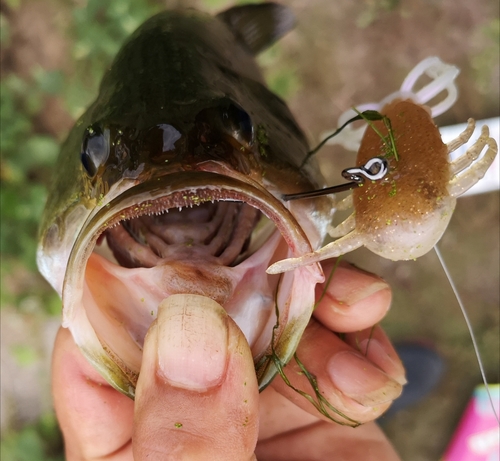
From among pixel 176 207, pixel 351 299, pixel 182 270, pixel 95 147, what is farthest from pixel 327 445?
pixel 95 147

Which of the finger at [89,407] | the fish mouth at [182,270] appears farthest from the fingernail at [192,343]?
the finger at [89,407]

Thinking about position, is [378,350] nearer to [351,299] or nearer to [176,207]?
[351,299]

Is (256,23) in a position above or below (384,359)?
above

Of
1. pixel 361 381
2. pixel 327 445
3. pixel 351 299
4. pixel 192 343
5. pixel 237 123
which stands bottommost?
pixel 327 445

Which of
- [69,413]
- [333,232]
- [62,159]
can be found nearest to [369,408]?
[333,232]

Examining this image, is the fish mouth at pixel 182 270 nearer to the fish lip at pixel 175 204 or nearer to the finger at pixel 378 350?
the fish lip at pixel 175 204

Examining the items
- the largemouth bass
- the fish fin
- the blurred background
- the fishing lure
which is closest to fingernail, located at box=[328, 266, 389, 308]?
the largemouth bass

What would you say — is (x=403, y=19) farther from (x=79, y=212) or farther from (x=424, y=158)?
(x=79, y=212)
